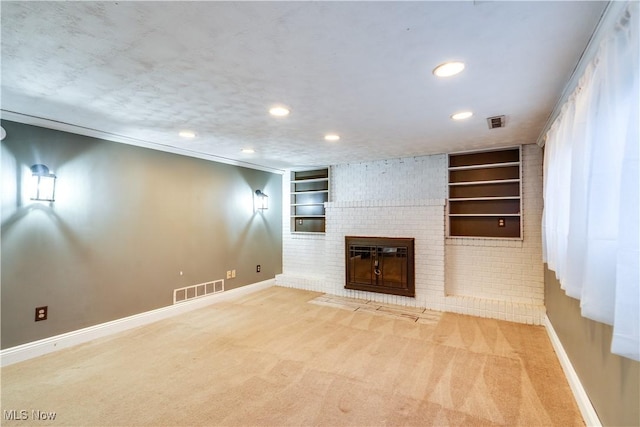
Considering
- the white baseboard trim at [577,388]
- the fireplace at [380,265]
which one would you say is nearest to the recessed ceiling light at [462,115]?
the fireplace at [380,265]

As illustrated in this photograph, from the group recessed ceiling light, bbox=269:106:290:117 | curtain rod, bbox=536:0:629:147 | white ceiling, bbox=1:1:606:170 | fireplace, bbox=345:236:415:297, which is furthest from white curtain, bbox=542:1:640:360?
fireplace, bbox=345:236:415:297

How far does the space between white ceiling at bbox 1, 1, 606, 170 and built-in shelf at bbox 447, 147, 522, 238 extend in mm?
966

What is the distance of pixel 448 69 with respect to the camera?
1844mm

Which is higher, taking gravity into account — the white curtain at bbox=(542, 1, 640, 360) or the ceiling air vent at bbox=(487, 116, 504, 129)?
the ceiling air vent at bbox=(487, 116, 504, 129)

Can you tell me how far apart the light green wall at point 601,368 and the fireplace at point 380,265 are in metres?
1.93

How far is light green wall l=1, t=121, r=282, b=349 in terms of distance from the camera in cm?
271

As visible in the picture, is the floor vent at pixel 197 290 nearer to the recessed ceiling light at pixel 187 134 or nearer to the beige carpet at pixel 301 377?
the beige carpet at pixel 301 377

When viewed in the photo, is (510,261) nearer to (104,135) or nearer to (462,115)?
(462,115)

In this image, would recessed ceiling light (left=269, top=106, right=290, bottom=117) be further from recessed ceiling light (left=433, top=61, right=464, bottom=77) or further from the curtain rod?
the curtain rod

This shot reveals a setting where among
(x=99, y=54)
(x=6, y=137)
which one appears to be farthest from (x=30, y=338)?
(x=99, y=54)

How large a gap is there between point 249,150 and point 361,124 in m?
1.81

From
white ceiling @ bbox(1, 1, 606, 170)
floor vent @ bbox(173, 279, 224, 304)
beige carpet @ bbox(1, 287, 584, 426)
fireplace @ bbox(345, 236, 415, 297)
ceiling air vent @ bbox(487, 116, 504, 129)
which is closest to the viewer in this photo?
white ceiling @ bbox(1, 1, 606, 170)

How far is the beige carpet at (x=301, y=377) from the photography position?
1.96m

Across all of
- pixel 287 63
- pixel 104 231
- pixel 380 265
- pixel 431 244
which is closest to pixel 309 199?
pixel 380 265
